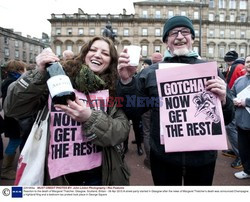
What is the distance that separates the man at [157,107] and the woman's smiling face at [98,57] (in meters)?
0.09

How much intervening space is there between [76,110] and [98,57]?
390mm

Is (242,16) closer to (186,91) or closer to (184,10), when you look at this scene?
(184,10)

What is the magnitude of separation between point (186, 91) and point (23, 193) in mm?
1155

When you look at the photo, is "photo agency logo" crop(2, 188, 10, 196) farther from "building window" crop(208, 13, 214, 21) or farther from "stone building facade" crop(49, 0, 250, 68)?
"building window" crop(208, 13, 214, 21)

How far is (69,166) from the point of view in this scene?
1.15m

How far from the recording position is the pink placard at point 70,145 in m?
1.12

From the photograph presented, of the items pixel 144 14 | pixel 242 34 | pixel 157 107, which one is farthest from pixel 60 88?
pixel 242 34

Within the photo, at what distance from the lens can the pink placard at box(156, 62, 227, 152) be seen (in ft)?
3.80

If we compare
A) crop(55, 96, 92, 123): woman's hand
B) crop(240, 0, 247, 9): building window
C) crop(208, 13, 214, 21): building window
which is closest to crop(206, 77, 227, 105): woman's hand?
crop(55, 96, 92, 123): woman's hand

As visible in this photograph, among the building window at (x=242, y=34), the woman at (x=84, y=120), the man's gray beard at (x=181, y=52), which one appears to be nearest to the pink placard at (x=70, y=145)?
the woman at (x=84, y=120)

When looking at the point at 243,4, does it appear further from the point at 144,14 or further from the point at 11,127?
the point at 11,127

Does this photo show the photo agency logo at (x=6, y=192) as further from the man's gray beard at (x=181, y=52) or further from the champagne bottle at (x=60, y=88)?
the man's gray beard at (x=181, y=52)

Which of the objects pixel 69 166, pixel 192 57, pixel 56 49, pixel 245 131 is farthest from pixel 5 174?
pixel 56 49

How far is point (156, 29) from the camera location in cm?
3412
